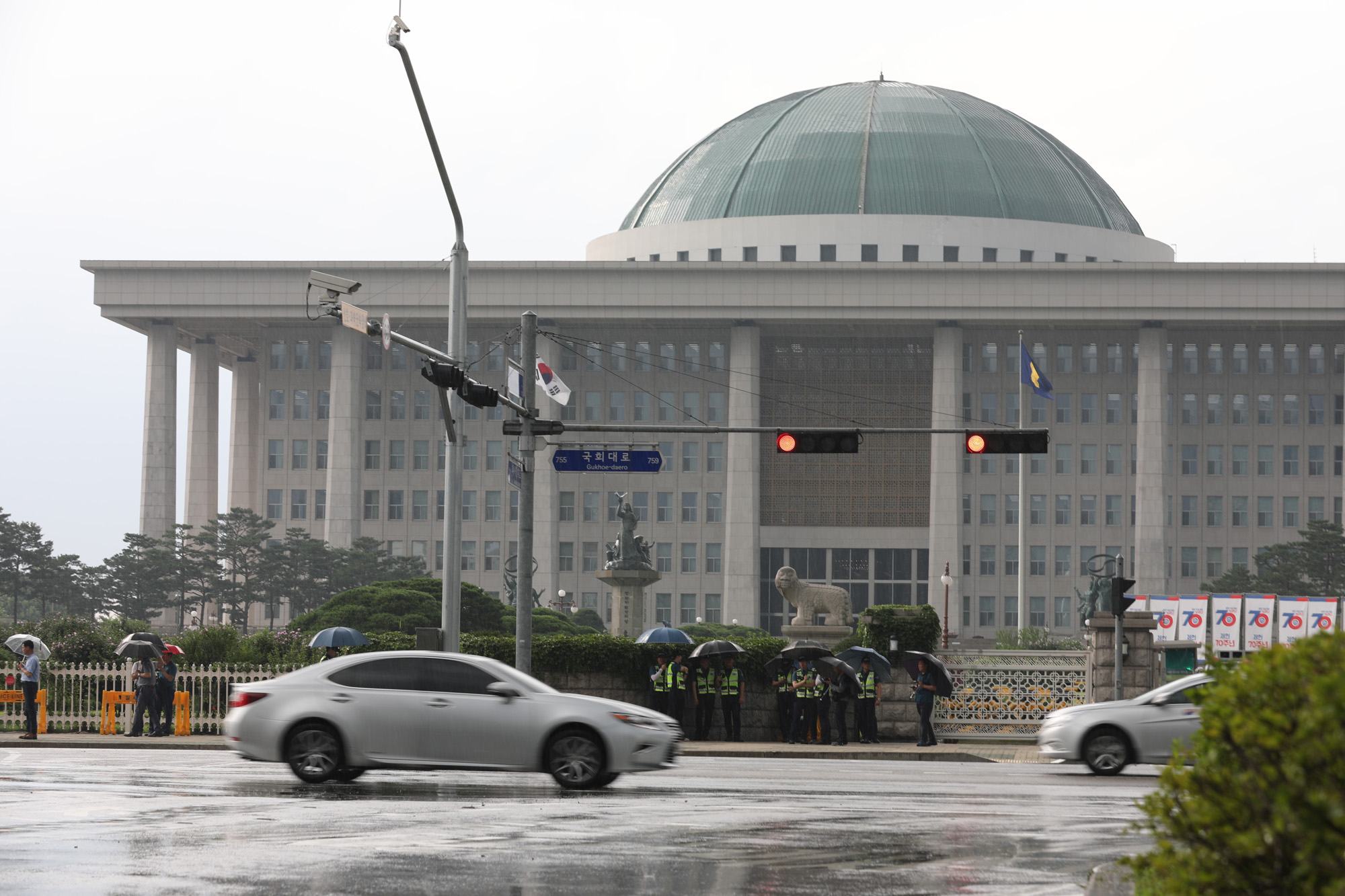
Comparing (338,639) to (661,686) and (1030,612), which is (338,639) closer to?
(661,686)

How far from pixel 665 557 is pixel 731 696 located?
66745mm

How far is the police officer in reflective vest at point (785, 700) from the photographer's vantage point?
28.0 m

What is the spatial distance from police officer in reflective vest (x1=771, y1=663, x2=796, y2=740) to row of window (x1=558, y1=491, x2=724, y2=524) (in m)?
66.3

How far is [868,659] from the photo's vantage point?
27.8 metres

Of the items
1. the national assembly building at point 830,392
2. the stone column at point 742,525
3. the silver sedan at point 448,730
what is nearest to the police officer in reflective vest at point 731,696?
the silver sedan at point 448,730

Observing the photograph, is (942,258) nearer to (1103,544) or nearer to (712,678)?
(1103,544)

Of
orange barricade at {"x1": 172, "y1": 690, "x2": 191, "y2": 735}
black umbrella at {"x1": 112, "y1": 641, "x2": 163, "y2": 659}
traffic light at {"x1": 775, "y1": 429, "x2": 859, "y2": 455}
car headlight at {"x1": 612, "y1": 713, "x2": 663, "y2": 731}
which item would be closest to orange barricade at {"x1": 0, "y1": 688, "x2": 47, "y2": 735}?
black umbrella at {"x1": 112, "y1": 641, "x2": 163, "y2": 659}

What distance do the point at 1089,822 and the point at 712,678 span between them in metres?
14.2

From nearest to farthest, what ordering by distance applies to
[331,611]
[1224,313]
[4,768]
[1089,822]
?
1. [1089,822]
2. [4,768]
3. [331,611]
4. [1224,313]

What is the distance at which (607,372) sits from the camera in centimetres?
9544

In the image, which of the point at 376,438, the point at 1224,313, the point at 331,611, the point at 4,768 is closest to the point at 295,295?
the point at 376,438

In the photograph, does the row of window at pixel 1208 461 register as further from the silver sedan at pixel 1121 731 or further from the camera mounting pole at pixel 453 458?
the silver sedan at pixel 1121 731

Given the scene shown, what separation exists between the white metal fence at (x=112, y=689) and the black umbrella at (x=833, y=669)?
1050 cm

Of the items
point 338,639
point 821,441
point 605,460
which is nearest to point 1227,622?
point 821,441
